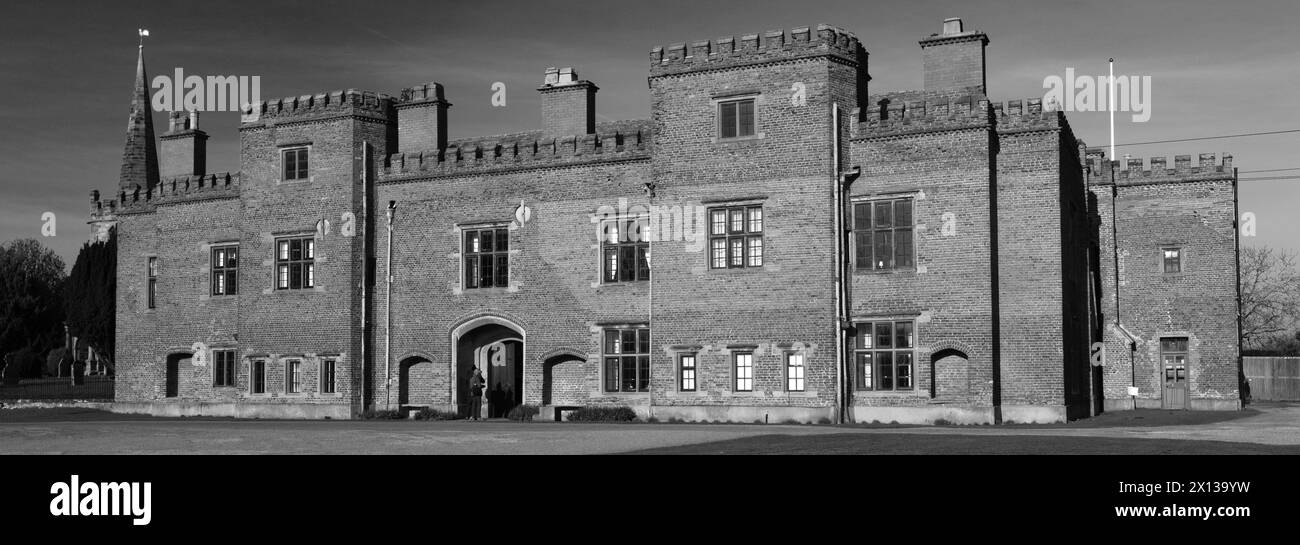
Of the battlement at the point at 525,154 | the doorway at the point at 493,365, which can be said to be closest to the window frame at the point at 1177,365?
the battlement at the point at 525,154

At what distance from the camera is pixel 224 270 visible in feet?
132

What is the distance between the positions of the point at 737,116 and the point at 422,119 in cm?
996

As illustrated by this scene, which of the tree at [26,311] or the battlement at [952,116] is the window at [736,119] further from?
the tree at [26,311]

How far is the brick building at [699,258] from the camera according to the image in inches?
1220

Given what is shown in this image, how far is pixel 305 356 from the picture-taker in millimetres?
37375

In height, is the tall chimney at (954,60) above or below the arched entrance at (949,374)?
above

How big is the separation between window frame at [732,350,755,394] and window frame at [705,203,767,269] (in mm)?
2094

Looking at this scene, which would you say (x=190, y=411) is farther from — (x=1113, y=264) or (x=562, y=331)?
(x=1113, y=264)

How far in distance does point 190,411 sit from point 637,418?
1447 cm

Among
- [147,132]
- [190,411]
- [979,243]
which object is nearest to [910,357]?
[979,243]

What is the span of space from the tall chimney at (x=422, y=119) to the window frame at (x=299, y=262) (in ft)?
12.2

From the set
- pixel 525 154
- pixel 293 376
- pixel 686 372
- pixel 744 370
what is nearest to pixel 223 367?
pixel 293 376

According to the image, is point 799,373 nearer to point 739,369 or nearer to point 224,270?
point 739,369

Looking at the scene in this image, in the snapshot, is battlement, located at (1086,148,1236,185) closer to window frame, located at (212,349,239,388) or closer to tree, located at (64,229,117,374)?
window frame, located at (212,349,239,388)
